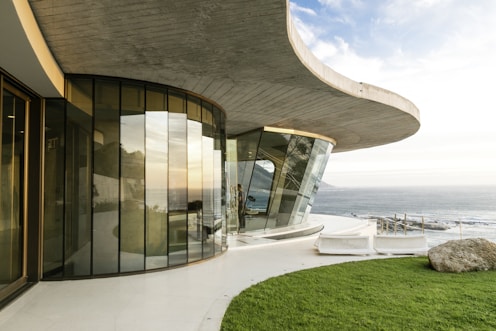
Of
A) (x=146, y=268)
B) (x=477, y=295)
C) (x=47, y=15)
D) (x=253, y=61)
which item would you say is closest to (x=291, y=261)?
(x=146, y=268)

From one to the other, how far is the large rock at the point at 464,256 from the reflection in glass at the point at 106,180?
25.0 ft

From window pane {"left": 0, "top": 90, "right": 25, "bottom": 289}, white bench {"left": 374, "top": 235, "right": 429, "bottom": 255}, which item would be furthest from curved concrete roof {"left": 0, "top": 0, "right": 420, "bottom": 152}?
white bench {"left": 374, "top": 235, "right": 429, "bottom": 255}

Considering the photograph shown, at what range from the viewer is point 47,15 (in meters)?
4.73

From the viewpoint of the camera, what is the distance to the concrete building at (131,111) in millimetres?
5117

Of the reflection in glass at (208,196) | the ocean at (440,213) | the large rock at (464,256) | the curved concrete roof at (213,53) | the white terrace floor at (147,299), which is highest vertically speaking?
the curved concrete roof at (213,53)

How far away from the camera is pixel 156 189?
27.4ft

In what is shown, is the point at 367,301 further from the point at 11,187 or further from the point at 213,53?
the point at 11,187

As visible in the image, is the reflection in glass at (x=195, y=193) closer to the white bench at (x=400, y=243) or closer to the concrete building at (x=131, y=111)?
the concrete building at (x=131, y=111)

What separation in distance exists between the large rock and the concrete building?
4.35m

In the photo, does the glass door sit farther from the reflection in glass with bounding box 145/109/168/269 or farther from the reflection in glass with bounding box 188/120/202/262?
the reflection in glass with bounding box 188/120/202/262

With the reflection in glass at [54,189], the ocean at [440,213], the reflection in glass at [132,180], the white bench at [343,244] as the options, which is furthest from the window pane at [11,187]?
the ocean at [440,213]

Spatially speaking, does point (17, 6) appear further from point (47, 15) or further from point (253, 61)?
point (253, 61)

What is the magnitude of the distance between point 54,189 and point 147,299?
3.32 meters

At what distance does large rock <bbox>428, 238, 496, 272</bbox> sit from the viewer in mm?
8133
